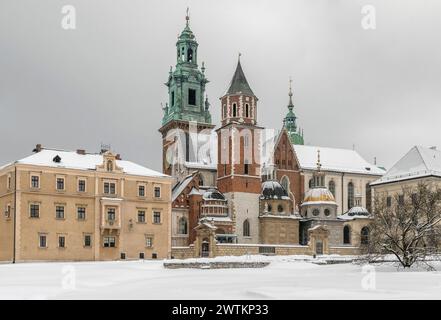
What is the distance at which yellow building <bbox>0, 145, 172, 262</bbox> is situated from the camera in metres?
62.0

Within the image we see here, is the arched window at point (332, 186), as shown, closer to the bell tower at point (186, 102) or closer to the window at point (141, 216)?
the bell tower at point (186, 102)

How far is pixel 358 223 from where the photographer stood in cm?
9100

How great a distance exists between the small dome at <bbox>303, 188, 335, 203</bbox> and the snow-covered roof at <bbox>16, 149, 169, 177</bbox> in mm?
27644

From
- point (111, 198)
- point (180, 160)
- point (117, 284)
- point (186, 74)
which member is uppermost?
point (186, 74)

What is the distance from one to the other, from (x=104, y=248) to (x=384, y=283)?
37.9 metres

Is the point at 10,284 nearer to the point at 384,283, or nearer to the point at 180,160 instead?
the point at 384,283

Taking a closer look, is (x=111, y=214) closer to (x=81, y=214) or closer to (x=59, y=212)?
(x=81, y=214)

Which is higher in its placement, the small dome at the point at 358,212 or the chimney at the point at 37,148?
the chimney at the point at 37,148

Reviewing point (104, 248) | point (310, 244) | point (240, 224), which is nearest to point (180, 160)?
point (240, 224)

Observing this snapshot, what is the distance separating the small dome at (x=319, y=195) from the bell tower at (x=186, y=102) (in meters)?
18.4

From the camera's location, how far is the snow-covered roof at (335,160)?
328 ft

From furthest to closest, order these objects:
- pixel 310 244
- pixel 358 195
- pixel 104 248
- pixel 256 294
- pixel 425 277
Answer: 1. pixel 358 195
2. pixel 310 244
3. pixel 104 248
4. pixel 425 277
5. pixel 256 294

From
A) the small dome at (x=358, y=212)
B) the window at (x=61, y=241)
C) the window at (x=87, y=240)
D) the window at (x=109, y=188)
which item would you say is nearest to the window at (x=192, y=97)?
the small dome at (x=358, y=212)

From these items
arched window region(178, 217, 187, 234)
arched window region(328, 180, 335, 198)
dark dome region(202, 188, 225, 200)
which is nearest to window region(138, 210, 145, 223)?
arched window region(178, 217, 187, 234)
